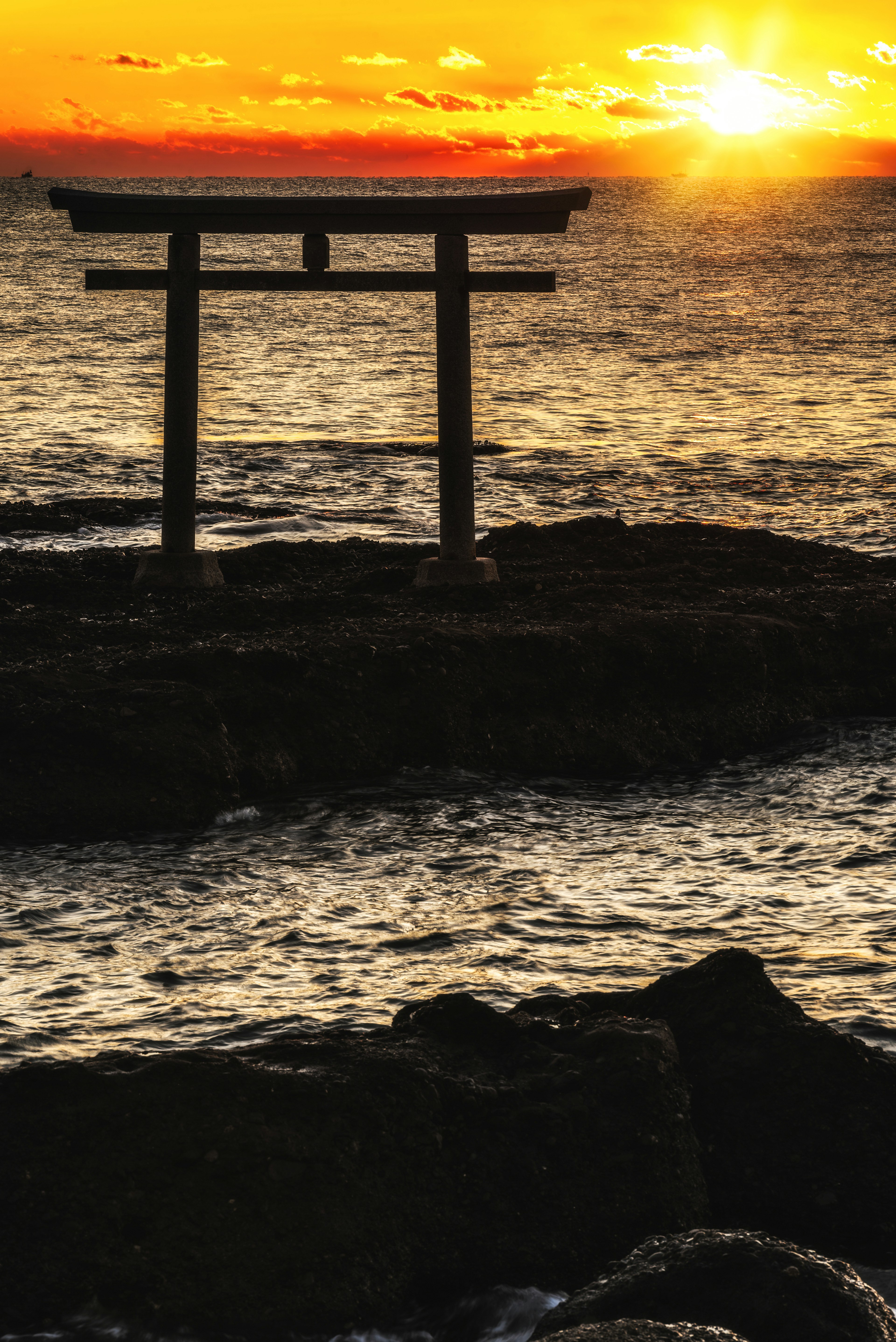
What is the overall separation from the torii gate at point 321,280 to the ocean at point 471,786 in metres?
2.87

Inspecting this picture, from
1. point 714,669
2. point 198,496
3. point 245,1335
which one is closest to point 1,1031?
point 245,1335

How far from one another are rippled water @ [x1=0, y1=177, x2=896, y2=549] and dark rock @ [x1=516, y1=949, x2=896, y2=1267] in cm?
948

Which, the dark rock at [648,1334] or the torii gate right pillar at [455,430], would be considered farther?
the torii gate right pillar at [455,430]

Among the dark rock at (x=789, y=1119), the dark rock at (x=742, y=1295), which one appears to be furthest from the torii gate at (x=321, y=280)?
the dark rock at (x=742, y=1295)

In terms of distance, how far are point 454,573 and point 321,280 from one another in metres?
2.20

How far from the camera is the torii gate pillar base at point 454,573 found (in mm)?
9062

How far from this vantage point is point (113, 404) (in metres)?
22.4

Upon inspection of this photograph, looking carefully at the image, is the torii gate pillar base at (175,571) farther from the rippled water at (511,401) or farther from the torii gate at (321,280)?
the rippled water at (511,401)

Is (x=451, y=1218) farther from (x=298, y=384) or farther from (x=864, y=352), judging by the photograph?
(x=864, y=352)

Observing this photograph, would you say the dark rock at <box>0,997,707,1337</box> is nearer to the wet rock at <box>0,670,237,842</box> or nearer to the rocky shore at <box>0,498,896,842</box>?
the wet rock at <box>0,670,237,842</box>

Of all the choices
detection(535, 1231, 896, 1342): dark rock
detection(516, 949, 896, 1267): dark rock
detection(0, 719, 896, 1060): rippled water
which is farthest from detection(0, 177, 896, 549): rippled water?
detection(535, 1231, 896, 1342): dark rock

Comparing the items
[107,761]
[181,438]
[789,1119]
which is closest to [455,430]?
[181,438]

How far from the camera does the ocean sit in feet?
15.4

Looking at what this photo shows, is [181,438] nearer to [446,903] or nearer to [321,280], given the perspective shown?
[321,280]
